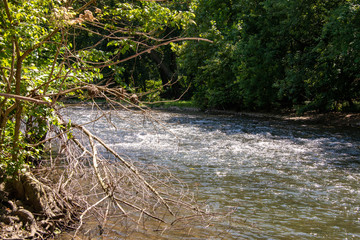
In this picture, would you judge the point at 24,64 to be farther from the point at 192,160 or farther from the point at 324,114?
the point at 324,114

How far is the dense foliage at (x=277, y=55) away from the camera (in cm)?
1683

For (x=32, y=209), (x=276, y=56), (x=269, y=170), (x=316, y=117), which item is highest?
(x=276, y=56)

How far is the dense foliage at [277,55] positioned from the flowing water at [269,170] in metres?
3.14

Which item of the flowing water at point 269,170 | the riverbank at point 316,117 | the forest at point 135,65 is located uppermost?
the forest at point 135,65

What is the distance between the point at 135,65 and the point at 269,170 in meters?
11.9

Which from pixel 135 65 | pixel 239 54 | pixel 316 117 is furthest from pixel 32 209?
pixel 239 54

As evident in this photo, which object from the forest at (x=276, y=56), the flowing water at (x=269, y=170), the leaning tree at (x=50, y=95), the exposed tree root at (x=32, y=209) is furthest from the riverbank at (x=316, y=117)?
the exposed tree root at (x=32, y=209)

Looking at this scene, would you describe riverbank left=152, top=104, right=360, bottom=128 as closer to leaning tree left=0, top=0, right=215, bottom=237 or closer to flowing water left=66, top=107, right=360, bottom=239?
flowing water left=66, top=107, right=360, bottom=239

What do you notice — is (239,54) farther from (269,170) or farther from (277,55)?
(269,170)

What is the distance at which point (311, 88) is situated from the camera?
1894 centimetres

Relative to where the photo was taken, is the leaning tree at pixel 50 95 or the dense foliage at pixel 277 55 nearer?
the leaning tree at pixel 50 95

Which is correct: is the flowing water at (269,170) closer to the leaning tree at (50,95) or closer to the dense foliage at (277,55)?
the leaning tree at (50,95)

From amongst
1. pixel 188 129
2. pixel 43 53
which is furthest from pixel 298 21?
pixel 43 53

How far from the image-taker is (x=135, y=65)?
770 inches
